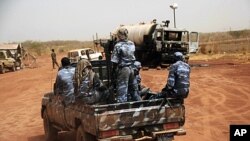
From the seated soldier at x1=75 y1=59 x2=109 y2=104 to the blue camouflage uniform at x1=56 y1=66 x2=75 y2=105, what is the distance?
429 millimetres

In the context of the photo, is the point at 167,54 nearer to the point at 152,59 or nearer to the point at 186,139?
the point at 152,59

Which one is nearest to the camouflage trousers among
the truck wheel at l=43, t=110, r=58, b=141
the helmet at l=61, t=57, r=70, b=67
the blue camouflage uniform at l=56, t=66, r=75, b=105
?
the blue camouflage uniform at l=56, t=66, r=75, b=105

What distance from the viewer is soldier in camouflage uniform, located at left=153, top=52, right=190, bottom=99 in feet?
27.1

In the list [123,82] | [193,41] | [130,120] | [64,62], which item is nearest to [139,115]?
[130,120]

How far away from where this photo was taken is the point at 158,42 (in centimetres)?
2950

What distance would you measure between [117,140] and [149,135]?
67 centimetres

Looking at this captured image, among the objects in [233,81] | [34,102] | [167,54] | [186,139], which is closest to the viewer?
[186,139]

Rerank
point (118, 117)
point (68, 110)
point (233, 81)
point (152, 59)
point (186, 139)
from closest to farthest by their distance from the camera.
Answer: point (118, 117), point (68, 110), point (186, 139), point (233, 81), point (152, 59)

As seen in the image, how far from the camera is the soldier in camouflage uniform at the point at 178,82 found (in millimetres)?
8273

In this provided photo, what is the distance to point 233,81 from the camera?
2016 centimetres

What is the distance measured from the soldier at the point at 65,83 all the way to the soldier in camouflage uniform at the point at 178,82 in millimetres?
1896

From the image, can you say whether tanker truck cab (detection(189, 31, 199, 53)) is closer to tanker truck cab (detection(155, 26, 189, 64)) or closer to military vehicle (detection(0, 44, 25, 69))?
tanker truck cab (detection(155, 26, 189, 64))

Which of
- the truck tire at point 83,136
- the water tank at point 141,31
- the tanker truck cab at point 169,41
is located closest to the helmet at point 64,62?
the truck tire at point 83,136

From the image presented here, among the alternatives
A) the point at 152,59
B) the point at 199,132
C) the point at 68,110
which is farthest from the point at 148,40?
the point at 68,110
